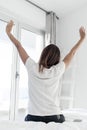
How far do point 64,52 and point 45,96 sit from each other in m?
2.97

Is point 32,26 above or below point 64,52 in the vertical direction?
above

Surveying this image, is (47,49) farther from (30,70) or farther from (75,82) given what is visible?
(75,82)

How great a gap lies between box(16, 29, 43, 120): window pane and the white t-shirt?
88.2 inches

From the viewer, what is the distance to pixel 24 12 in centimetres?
344

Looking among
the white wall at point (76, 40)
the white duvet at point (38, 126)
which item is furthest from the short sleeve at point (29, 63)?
the white wall at point (76, 40)

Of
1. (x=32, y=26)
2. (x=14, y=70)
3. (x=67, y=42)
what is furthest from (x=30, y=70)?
(x=67, y=42)

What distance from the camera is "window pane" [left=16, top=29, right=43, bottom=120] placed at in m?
3.58

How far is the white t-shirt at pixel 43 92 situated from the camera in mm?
1287

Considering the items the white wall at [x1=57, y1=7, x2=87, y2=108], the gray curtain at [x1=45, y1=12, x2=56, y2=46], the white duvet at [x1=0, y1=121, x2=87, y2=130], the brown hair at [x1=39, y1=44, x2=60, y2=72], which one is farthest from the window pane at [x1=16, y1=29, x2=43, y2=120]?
the white duvet at [x1=0, y1=121, x2=87, y2=130]

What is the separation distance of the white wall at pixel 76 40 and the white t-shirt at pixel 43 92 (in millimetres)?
2544

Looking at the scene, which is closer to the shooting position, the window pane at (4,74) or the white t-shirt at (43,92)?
the white t-shirt at (43,92)

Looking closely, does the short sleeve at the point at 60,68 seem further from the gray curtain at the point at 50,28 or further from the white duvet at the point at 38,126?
the gray curtain at the point at 50,28

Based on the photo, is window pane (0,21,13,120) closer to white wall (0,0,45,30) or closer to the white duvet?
white wall (0,0,45,30)

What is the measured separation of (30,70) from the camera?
133 cm
